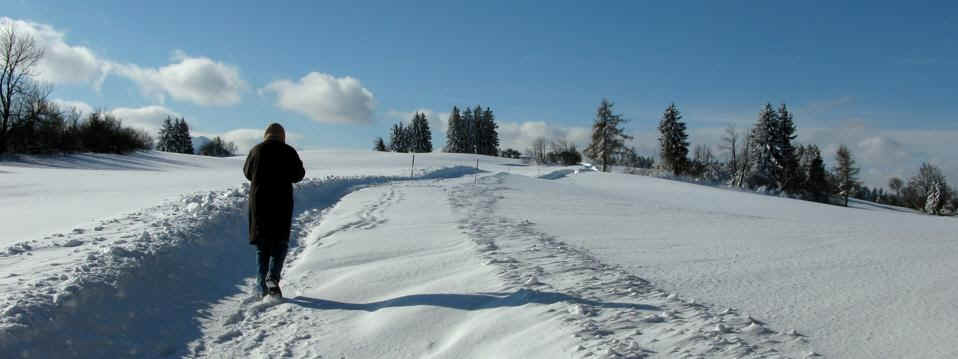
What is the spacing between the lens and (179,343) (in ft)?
12.9

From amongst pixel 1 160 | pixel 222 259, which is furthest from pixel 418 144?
pixel 222 259

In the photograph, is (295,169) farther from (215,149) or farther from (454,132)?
(215,149)

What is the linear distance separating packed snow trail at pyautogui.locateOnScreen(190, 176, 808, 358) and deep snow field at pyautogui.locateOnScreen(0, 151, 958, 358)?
2 cm

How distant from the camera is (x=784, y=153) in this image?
50469 mm

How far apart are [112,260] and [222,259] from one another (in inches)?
59.5

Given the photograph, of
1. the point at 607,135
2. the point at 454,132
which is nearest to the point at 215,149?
the point at 454,132

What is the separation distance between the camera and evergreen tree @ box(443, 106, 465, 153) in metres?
89.2

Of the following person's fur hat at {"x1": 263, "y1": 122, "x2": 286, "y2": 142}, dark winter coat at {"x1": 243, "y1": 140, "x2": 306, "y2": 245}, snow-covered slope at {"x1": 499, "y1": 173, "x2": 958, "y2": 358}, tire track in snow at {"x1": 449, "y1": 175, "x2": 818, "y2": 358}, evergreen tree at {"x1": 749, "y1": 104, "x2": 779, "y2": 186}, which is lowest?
tire track in snow at {"x1": 449, "y1": 175, "x2": 818, "y2": 358}

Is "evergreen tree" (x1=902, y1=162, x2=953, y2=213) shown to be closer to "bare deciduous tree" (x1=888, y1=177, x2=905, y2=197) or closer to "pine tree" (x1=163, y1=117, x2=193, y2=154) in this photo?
"bare deciduous tree" (x1=888, y1=177, x2=905, y2=197)

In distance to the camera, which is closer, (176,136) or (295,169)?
(295,169)

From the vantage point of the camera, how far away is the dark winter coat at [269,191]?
507 cm

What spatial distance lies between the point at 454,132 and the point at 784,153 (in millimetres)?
51813

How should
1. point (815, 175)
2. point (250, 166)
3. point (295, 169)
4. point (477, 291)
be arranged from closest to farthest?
point (477, 291) < point (250, 166) < point (295, 169) < point (815, 175)

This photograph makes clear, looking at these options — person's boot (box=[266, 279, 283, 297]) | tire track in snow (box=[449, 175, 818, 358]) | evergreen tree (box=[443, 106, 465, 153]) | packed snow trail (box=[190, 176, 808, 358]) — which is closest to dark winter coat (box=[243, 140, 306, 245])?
person's boot (box=[266, 279, 283, 297])
